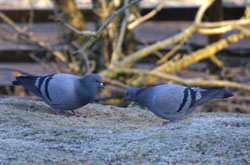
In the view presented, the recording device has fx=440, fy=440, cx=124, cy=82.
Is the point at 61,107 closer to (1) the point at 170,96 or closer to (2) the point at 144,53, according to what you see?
(1) the point at 170,96

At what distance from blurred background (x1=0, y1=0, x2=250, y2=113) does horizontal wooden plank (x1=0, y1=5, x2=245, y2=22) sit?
2 cm

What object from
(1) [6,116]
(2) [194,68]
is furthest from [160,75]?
(1) [6,116]

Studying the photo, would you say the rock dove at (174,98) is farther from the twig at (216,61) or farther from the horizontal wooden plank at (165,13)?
the horizontal wooden plank at (165,13)

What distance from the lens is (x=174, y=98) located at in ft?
11.2

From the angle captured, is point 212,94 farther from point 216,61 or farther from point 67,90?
point 216,61

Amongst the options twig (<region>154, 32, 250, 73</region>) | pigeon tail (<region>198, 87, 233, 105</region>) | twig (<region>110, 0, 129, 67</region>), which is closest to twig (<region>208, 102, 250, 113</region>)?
twig (<region>154, 32, 250, 73</region>)

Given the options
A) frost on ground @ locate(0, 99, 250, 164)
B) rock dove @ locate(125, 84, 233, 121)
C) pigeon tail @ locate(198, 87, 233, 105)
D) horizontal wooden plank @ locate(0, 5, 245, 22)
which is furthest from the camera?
horizontal wooden plank @ locate(0, 5, 245, 22)

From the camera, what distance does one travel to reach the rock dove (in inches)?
133

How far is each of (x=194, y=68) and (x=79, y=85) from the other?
370 centimetres

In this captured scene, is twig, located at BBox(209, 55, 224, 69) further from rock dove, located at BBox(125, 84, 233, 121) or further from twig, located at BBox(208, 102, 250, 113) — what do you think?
rock dove, located at BBox(125, 84, 233, 121)

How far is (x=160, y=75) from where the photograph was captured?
556cm

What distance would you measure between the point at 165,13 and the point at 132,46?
3.59 feet

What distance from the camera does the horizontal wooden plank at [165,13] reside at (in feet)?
23.4

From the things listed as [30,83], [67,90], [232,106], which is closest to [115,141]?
[67,90]
